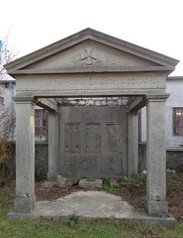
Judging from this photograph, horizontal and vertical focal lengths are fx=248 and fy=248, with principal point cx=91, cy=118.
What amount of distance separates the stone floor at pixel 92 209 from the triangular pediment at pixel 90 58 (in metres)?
3.23

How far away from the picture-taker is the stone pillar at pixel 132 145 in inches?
377

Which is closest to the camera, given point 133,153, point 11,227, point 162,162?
point 11,227

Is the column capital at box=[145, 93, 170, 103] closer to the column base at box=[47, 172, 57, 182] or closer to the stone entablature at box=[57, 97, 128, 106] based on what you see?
the stone entablature at box=[57, 97, 128, 106]

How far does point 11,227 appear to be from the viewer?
5.08 m

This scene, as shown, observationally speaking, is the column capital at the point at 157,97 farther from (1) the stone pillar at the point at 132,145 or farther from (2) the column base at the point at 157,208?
(1) the stone pillar at the point at 132,145

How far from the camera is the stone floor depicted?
17.7ft

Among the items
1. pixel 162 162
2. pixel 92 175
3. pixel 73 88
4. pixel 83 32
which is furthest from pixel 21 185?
pixel 92 175

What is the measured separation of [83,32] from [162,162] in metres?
3.40

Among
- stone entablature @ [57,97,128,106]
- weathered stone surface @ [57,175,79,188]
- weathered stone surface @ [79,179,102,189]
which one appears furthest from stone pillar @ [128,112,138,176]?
weathered stone surface @ [57,175,79,188]

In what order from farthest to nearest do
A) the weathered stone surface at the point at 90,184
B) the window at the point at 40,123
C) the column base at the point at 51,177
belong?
the window at the point at 40,123, the column base at the point at 51,177, the weathered stone surface at the point at 90,184

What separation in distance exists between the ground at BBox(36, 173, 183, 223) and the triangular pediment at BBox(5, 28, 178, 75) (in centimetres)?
343

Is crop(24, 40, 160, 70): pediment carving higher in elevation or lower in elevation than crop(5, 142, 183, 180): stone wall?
higher

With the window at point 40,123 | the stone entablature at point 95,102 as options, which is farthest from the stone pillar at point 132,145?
the window at point 40,123

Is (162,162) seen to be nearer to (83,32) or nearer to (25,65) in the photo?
(83,32)
